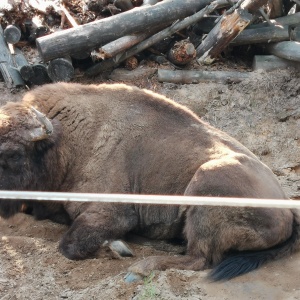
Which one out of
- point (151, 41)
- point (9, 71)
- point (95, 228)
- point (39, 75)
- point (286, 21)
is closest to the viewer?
point (95, 228)

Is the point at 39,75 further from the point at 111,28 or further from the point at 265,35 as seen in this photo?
the point at 265,35

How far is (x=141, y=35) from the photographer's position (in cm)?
Result: 874

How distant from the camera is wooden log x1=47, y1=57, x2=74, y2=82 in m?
8.34

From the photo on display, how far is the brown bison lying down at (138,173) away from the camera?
17.7 ft

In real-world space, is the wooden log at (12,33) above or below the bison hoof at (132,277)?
above

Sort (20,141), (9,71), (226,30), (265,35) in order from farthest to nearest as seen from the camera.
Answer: (265,35) < (226,30) < (9,71) < (20,141)

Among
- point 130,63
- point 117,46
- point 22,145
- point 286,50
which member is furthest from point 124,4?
point 22,145

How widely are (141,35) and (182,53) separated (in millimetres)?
608

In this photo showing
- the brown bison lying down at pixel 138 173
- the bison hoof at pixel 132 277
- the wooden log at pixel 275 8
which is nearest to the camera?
the bison hoof at pixel 132 277

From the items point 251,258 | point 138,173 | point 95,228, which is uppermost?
point 138,173

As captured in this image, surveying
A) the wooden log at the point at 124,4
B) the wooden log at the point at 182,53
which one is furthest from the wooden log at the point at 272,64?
the wooden log at the point at 124,4

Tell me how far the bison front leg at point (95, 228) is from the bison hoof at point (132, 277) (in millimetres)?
574

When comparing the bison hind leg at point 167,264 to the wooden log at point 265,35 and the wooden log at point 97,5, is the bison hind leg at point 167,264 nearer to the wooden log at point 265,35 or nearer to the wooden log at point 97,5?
the wooden log at point 265,35

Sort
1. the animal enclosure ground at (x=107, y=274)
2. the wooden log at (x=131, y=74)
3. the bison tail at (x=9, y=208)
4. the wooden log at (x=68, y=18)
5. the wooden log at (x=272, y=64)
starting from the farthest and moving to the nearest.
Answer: the wooden log at (x=272, y=64), the wooden log at (x=68, y=18), the wooden log at (x=131, y=74), the bison tail at (x=9, y=208), the animal enclosure ground at (x=107, y=274)
